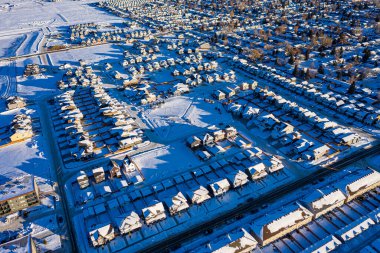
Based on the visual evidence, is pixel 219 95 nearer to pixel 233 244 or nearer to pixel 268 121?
pixel 268 121

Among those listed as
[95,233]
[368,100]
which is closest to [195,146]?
[95,233]

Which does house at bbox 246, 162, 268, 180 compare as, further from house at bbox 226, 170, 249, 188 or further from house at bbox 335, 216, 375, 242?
house at bbox 335, 216, 375, 242

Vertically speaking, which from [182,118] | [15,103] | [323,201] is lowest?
[15,103]

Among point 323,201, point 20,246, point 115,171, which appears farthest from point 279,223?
point 20,246

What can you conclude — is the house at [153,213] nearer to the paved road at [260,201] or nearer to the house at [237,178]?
the paved road at [260,201]

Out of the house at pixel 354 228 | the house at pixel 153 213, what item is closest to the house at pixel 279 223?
the house at pixel 354 228

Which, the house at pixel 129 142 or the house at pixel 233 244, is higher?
the house at pixel 233 244

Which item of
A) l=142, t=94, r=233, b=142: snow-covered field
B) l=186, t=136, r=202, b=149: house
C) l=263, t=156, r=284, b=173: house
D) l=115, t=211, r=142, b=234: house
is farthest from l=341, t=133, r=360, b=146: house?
l=115, t=211, r=142, b=234: house
